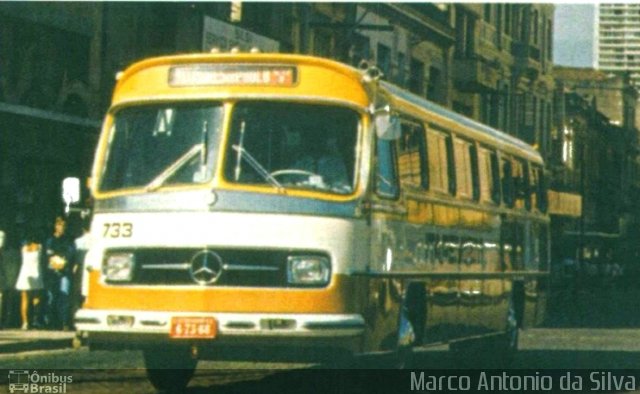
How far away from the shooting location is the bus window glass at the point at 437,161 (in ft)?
54.4

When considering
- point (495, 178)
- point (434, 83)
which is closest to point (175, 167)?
point (495, 178)

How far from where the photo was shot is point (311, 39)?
41906 millimetres

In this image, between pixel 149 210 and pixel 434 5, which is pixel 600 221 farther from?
pixel 149 210

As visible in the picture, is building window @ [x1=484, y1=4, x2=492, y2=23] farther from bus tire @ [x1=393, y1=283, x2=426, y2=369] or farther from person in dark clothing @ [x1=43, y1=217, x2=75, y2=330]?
bus tire @ [x1=393, y1=283, x2=426, y2=369]

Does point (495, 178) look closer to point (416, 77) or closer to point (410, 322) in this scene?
point (410, 322)

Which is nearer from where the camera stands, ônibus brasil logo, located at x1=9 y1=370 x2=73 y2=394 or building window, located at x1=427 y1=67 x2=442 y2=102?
ônibus brasil logo, located at x1=9 y1=370 x2=73 y2=394

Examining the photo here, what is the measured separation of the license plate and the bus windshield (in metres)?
1.14

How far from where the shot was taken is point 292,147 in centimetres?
1391

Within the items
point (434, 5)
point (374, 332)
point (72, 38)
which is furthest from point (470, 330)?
point (434, 5)

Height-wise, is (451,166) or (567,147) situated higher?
(567,147)

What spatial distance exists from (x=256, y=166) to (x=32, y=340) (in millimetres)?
9389

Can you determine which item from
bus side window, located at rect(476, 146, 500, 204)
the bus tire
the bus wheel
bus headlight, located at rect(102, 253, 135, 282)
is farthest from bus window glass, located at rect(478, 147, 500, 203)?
bus headlight, located at rect(102, 253, 135, 282)

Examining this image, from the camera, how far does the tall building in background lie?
59644 millimetres

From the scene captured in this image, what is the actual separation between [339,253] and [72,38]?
691 inches
